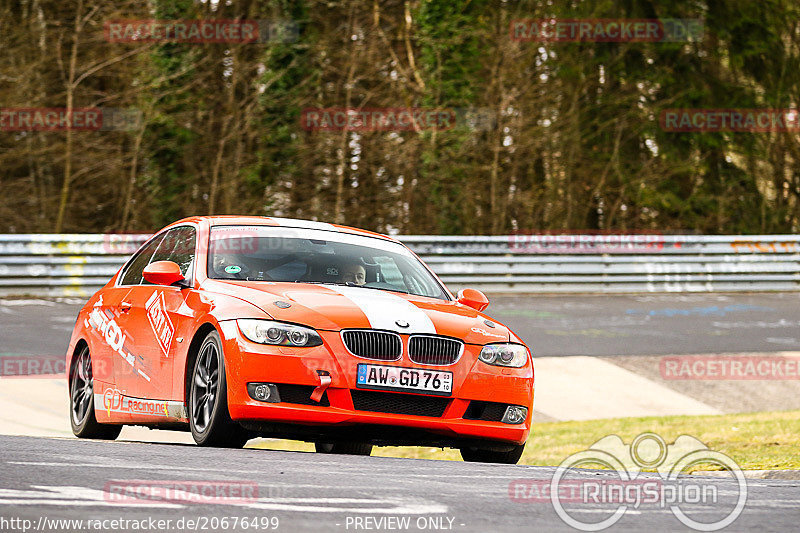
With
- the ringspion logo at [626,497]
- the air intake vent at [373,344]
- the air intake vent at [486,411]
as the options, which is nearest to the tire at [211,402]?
the air intake vent at [373,344]

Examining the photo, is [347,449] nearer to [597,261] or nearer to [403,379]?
[403,379]

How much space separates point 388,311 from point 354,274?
974 millimetres

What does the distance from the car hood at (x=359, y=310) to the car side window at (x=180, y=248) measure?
61 centimetres

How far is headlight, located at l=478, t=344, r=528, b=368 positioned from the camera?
25.5ft

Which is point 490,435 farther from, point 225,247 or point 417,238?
point 417,238

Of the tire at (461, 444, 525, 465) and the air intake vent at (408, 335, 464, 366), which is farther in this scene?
the tire at (461, 444, 525, 465)

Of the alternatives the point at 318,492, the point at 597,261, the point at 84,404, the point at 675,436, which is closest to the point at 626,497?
the point at 318,492

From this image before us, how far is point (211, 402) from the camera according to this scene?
762 cm

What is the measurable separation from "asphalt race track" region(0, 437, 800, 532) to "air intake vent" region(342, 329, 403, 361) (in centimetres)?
60

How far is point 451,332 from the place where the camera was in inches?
301

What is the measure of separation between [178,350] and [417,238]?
15.6m

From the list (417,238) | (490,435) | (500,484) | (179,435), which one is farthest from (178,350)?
(417,238)

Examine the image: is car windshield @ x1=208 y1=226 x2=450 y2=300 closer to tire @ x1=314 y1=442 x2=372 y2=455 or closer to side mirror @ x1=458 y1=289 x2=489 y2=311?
side mirror @ x1=458 y1=289 x2=489 y2=311

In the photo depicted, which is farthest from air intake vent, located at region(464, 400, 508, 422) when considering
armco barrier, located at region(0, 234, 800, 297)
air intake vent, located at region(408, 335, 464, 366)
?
armco barrier, located at region(0, 234, 800, 297)
